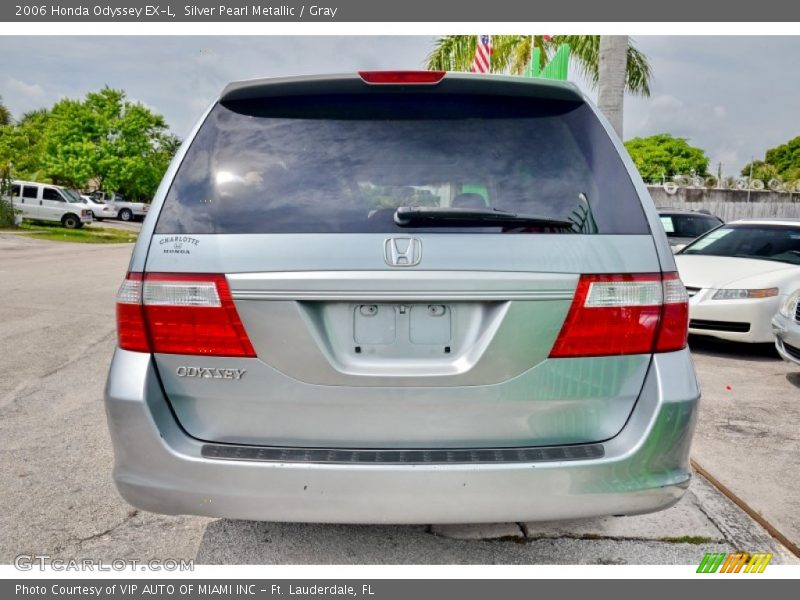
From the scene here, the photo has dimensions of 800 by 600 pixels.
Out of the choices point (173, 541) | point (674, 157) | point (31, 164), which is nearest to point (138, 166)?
point (31, 164)

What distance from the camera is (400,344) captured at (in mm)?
2223

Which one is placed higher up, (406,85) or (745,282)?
(406,85)

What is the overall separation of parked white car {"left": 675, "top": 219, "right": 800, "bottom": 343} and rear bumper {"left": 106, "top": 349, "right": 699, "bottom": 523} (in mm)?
5025

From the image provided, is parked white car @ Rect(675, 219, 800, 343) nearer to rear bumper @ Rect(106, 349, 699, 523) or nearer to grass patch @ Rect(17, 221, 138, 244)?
rear bumper @ Rect(106, 349, 699, 523)

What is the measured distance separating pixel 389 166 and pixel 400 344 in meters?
0.60

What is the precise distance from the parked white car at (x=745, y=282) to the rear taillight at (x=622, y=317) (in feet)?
16.3

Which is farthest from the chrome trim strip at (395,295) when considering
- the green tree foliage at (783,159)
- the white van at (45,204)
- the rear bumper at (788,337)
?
the green tree foliage at (783,159)

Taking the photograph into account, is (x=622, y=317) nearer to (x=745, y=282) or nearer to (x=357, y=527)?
(x=357, y=527)

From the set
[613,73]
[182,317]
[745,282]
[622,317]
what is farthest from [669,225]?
[182,317]

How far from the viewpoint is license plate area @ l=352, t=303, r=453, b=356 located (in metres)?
2.21

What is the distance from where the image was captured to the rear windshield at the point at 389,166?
2260 millimetres

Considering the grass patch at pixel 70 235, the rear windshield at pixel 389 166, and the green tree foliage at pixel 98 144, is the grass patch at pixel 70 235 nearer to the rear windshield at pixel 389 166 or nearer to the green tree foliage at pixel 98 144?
the green tree foliage at pixel 98 144

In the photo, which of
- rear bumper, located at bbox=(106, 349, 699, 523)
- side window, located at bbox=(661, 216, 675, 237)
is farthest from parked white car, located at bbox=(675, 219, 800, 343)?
rear bumper, located at bbox=(106, 349, 699, 523)
